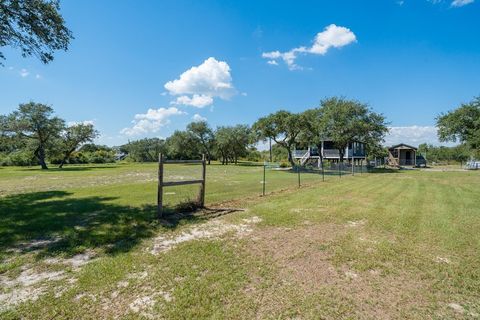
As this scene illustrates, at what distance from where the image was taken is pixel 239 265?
3.96 metres

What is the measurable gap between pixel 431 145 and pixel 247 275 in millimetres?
113993

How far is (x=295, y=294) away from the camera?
10.3 ft

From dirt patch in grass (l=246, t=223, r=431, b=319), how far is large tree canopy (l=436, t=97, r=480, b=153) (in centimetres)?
3426

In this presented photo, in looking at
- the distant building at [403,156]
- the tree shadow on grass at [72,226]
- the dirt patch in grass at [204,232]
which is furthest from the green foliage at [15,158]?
the distant building at [403,156]

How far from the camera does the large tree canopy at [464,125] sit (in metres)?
28.7

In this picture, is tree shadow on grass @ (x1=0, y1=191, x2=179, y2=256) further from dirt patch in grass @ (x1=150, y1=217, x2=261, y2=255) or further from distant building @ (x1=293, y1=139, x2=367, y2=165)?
distant building @ (x1=293, y1=139, x2=367, y2=165)

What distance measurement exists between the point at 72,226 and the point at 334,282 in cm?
600

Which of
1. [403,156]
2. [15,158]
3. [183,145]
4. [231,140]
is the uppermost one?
[231,140]

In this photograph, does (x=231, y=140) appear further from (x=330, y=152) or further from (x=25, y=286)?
(x=25, y=286)

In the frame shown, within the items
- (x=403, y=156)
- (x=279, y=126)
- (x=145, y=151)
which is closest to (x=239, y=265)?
(x=279, y=126)

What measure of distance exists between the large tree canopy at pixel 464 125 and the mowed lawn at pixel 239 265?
98.9ft

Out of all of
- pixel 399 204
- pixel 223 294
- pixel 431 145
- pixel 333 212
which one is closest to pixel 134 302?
pixel 223 294

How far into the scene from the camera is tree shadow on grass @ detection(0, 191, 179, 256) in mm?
4695

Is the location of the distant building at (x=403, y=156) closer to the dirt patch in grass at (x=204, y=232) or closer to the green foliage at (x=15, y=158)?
the dirt patch in grass at (x=204, y=232)
